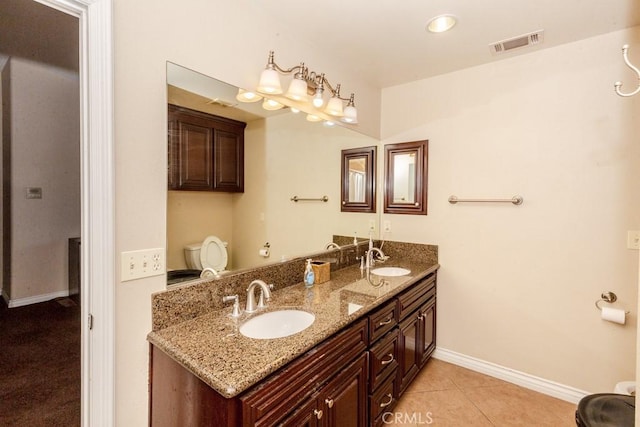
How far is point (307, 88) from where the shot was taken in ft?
6.39

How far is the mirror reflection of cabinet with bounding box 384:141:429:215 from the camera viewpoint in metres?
2.66

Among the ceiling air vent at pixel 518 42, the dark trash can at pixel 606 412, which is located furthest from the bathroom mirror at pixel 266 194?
the dark trash can at pixel 606 412

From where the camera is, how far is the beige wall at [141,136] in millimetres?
1172

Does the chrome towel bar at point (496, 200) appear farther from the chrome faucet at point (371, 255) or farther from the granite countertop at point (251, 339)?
the granite countertop at point (251, 339)

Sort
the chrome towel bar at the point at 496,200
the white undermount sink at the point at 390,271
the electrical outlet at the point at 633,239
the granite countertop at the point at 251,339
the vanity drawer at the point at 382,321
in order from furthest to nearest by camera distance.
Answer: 1. the white undermount sink at the point at 390,271
2. the chrome towel bar at the point at 496,200
3. the electrical outlet at the point at 633,239
4. the vanity drawer at the point at 382,321
5. the granite countertop at the point at 251,339

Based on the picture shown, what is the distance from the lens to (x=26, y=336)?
2602 millimetres

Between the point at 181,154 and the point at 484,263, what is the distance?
232cm

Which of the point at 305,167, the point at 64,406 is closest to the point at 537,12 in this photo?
the point at 305,167

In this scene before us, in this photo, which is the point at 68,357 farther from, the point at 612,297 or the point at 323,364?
the point at 612,297

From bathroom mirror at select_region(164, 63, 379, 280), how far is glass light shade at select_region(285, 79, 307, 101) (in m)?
0.13

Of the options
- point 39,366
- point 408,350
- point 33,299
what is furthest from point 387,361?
point 33,299

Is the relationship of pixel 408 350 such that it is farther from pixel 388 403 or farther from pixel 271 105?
pixel 271 105

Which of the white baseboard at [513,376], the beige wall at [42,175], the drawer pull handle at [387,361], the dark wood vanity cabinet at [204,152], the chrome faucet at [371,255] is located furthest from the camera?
the beige wall at [42,175]

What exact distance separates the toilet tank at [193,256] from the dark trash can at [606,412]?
1773 mm
